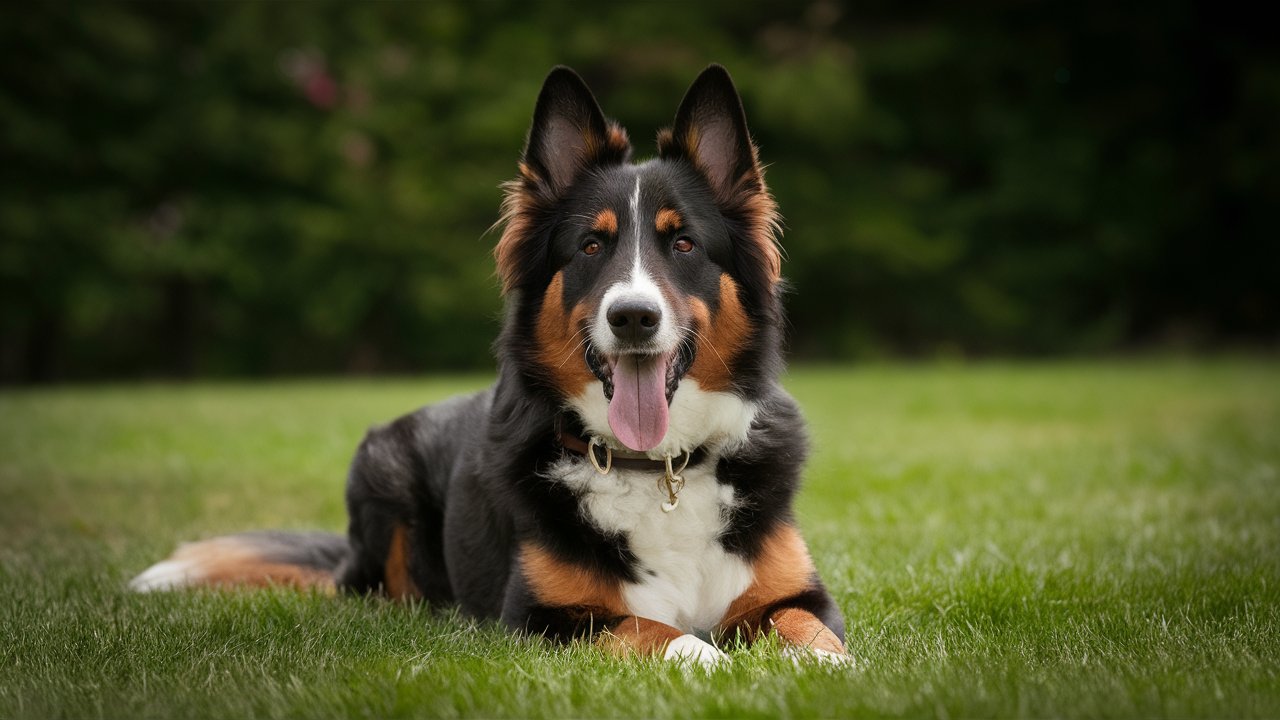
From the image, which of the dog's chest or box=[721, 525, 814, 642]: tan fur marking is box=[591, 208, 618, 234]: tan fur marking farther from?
box=[721, 525, 814, 642]: tan fur marking

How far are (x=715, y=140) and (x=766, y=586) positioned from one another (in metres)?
1.76

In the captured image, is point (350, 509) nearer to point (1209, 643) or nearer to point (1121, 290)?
point (1209, 643)

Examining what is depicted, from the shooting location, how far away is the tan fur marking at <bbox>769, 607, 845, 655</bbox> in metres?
3.89

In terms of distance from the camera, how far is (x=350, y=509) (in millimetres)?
5430

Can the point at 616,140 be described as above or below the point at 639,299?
above

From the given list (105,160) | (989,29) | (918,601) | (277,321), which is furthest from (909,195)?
(918,601)

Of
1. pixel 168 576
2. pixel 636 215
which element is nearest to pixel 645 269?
pixel 636 215

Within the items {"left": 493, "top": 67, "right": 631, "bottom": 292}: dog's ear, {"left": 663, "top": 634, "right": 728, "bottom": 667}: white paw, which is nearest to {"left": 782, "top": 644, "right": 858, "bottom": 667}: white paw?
{"left": 663, "top": 634, "right": 728, "bottom": 667}: white paw

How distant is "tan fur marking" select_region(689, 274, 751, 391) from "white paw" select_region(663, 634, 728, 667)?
96 cm

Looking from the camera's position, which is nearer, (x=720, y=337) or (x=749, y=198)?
(x=720, y=337)

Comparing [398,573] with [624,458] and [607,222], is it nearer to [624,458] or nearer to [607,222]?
[624,458]

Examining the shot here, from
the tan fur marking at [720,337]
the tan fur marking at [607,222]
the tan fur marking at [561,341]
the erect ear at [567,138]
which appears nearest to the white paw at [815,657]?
the tan fur marking at [720,337]

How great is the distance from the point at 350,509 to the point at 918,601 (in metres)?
2.62

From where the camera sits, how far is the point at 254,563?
5594 millimetres
